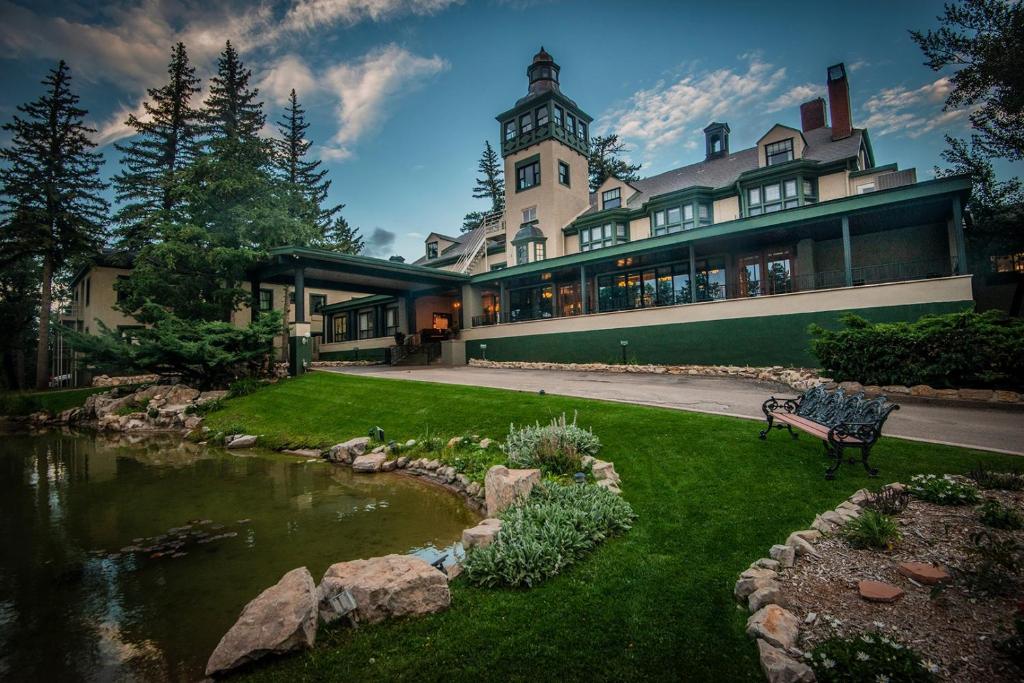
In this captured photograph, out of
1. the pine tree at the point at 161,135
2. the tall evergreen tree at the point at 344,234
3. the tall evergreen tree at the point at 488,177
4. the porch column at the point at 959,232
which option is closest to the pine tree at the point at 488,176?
the tall evergreen tree at the point at 488,177

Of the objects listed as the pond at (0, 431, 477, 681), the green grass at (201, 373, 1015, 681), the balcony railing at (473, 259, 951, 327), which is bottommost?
the pond at (0, 431, 477, 681)

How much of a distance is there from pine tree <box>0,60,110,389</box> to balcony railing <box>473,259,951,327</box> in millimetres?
22806

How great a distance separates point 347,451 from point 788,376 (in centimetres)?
1324

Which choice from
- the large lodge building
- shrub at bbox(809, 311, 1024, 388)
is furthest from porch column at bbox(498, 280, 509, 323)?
shrub at bbox(809, 311, 1024, 388)

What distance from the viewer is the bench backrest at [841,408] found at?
530 centimetres

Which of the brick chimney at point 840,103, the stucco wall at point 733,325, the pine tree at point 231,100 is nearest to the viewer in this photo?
the stucco wall at point 733,325

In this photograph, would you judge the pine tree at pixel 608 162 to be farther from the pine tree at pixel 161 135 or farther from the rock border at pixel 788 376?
the pine tree at pixel 161 135

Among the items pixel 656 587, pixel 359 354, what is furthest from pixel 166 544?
pixel 359 354

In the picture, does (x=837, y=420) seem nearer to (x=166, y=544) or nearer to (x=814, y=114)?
(x=166, y=544)

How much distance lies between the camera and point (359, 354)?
105 feet

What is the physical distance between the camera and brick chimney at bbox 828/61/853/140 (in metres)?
20.8

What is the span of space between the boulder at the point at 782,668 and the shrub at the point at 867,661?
69mm

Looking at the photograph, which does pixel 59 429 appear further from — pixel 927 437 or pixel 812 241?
pixel 812 241

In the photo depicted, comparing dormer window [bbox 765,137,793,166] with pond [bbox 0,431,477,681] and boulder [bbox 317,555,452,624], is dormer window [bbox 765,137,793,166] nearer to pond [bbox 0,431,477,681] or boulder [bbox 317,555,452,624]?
pond [bbox 0,431,477,681]
